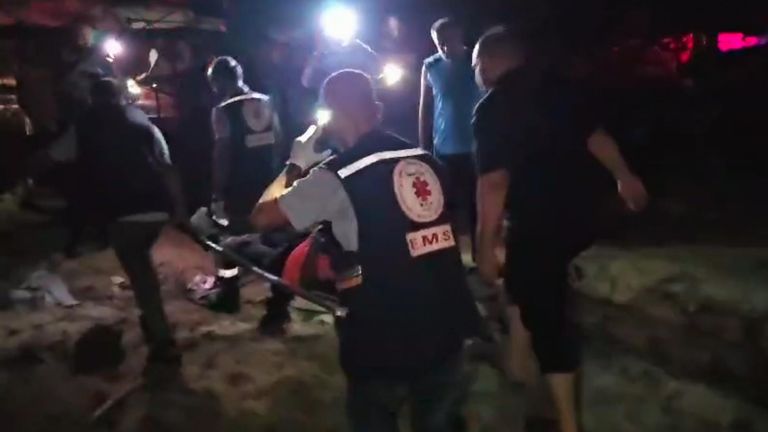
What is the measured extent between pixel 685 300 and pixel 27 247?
21.6 feet

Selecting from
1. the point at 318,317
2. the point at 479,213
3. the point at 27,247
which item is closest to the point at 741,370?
the point at 479,213

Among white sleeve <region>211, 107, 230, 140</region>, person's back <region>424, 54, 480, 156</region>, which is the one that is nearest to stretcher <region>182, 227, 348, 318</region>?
white sleeve <region>211, 107, 230, 140</region>

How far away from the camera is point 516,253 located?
4.09 meters

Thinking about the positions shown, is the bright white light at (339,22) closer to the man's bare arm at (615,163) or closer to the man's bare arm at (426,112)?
the man's bare arm at (426,112)

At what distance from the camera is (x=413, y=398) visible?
3348 millimetres

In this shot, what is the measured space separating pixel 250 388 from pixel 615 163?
261 cm

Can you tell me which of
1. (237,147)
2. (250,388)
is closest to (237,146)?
(237,147)

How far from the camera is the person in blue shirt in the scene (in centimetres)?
661

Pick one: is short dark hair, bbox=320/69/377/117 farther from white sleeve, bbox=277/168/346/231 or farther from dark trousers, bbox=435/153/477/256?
dark trousers, bbox=435/153/477/256

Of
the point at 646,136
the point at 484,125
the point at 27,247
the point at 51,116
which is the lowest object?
the point at 646,136

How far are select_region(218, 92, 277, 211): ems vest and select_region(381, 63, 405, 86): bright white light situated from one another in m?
3.16

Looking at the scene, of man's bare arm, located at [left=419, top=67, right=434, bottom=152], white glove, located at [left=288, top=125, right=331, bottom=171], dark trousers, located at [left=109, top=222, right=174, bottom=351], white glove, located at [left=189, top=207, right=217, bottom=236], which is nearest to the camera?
white glove, located at [left=288, top=125, right=331, bottom=171]

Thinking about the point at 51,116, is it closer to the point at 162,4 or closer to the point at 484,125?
the point at 162,4

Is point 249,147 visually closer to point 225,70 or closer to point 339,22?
point 225,70
